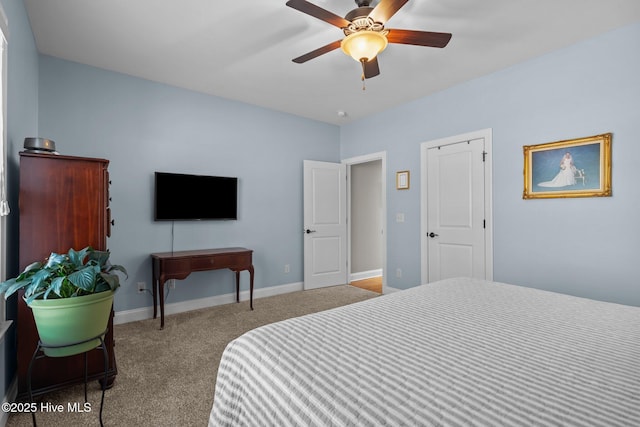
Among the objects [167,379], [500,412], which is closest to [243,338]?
[500,412]

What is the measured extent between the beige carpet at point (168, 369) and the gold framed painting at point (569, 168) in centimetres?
260

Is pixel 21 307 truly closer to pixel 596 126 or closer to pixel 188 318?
pixel 188 318

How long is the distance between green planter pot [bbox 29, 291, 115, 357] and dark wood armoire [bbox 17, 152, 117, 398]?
57cm

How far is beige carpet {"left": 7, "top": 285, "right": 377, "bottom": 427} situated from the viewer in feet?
5.90

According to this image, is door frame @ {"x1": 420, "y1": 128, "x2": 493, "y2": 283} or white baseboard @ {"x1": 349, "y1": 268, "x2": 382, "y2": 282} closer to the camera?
door frame @ {"x1": 420, "y1": 128, "x2": 493, "y2": 283}

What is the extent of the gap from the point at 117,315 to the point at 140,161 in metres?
1.64

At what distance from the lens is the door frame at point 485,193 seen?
3367 millimetres

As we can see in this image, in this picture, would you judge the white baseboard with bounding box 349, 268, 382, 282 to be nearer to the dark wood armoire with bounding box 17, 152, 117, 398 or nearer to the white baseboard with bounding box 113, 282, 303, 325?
the white baseboard with bounding box 113, 282, 303, 325

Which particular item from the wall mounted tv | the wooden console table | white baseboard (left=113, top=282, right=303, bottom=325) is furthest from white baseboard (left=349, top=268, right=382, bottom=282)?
the wall mounted tv

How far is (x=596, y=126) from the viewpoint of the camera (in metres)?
2.65

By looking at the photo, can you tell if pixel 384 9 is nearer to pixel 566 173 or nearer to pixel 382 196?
pixel 566 173

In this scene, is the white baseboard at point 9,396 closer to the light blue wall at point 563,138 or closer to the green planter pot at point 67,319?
the green planter pot at point 67,319

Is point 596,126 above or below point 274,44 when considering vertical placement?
below

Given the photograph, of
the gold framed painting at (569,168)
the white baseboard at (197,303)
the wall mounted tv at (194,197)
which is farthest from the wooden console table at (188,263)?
the gold framed painting at (569,168)
